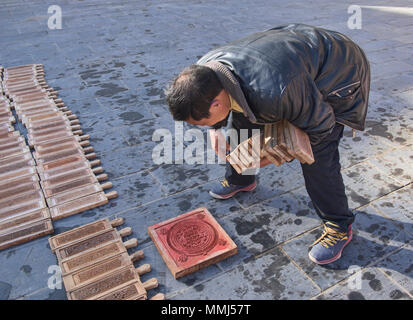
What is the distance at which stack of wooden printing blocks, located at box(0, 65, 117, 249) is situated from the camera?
120 inches

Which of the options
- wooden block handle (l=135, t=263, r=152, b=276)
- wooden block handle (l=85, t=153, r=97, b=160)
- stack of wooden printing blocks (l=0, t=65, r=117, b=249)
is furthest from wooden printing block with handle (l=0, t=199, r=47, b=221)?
wooden block handle (l=135, t=263, r=152, b=276)

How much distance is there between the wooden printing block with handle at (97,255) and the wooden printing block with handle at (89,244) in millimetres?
24

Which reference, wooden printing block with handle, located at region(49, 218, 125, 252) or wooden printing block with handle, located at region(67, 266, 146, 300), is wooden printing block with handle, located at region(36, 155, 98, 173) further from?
wooden printing block with handle, located at region(67, 266, 146, 300)

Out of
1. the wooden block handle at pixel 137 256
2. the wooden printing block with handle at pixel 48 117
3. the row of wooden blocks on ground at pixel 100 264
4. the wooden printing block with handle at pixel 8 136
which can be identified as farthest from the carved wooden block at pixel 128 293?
the wooden printing block with handle at pixel 48 117

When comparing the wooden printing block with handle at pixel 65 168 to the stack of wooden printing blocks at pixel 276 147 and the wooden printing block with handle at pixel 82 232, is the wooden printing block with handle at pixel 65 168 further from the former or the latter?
the stack of wooden printing blocks at pixel 276 147

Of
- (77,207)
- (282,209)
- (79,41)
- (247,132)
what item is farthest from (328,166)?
(79,41)

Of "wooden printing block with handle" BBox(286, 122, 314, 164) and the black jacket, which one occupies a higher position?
the black jacket

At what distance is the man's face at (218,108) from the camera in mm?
1897

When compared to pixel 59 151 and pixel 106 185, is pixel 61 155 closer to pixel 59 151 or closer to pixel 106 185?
pixel 59 151

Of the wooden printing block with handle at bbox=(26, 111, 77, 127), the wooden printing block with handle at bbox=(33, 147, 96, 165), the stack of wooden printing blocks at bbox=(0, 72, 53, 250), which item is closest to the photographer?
the stack of wooden printing blocks at bbox=(0, 72, 53, 250)

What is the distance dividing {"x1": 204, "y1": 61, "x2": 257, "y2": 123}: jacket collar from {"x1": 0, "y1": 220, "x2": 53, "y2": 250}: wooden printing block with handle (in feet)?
6.26
